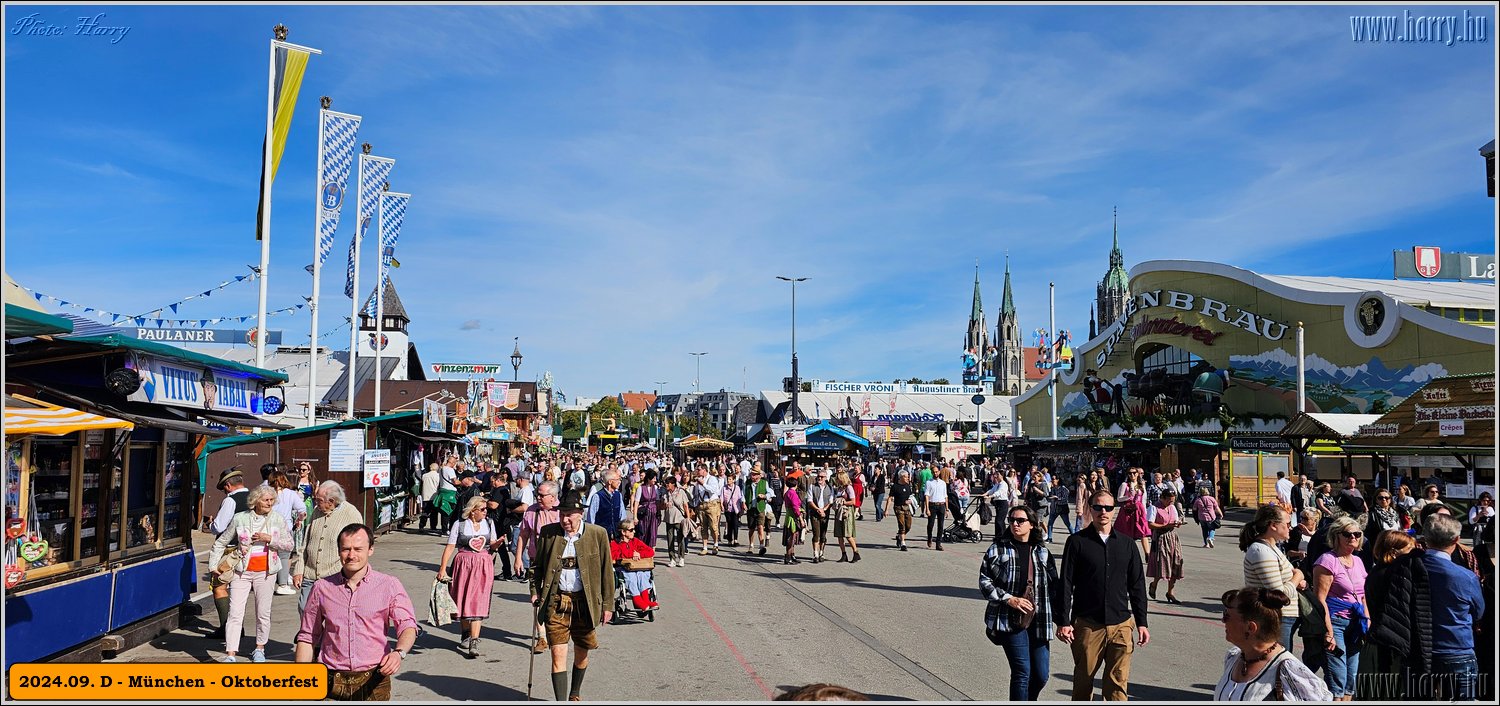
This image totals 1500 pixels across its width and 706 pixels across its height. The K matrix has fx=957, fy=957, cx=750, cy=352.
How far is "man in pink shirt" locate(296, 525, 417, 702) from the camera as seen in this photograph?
17.3 ft

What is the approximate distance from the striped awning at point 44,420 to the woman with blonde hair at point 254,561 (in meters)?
1.91

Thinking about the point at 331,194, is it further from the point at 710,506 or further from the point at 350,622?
the point at 350,622

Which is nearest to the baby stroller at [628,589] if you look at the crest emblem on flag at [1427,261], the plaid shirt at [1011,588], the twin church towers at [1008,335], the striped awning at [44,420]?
the plaid shirt at [1011,588]

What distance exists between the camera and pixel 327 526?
8.91m

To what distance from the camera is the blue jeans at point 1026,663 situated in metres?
6.76

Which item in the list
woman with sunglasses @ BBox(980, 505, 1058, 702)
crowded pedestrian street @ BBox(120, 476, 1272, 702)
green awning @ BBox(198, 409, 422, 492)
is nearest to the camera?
woman with sunglasses @ BBox(980, 505, 1058, 702)

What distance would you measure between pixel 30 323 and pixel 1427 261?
65.3 m

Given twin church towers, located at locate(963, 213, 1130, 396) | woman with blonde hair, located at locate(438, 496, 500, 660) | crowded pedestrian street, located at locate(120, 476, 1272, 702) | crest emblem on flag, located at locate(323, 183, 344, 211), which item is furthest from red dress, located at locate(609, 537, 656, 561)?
twin church towers, located at locate(963, 213, 1130, 396)

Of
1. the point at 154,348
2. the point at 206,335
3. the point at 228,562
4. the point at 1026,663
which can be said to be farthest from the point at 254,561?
the point at 206,335

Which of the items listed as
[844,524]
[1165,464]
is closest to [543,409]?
[1165,464]

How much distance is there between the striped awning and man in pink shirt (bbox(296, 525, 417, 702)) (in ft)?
9.23

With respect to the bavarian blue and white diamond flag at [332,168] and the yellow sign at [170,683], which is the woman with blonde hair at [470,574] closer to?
the yellow sign at [170,683]

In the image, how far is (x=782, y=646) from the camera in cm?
971

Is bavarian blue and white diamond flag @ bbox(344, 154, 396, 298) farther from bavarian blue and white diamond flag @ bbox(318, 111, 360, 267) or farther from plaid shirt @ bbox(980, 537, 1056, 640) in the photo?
plaid shirt @ bbox(980, 537, 1056, 640)
